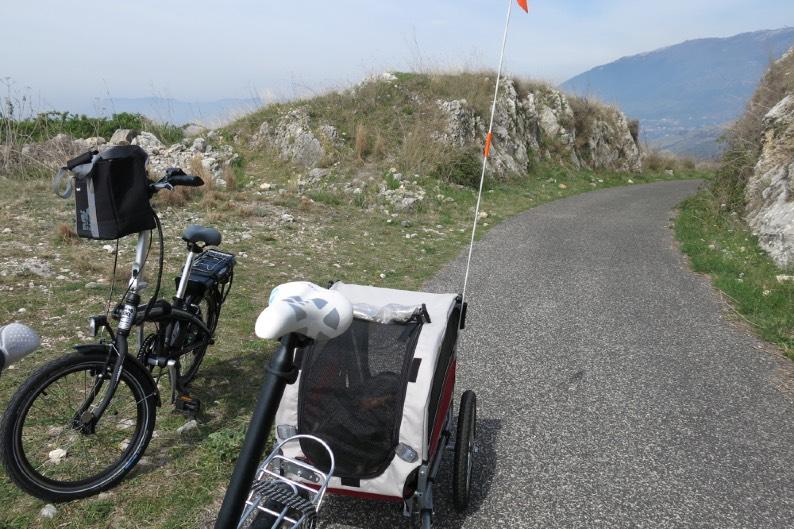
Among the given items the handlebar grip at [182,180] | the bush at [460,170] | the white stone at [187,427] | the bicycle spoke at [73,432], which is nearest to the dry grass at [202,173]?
the bush at [460,170]

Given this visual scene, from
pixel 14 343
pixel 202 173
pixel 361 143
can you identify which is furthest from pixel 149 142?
pixel 14 343

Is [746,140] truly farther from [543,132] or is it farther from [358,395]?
[358,395]

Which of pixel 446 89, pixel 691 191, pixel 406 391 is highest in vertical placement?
pixel 446 89

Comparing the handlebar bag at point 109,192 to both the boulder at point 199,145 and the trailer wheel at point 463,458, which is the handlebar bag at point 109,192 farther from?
the boulder at point 199,145

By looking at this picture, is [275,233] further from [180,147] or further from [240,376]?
[180,147]

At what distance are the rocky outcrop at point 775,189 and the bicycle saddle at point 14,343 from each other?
983cm

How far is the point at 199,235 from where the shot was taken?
3.79 meters

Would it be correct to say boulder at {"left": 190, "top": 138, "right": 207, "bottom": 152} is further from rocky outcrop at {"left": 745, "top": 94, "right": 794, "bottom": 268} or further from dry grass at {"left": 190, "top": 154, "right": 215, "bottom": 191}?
rocky outcrop at {"left": 745, "top": 94, "right": 794, "bottom": 268}

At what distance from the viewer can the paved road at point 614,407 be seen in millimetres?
3293

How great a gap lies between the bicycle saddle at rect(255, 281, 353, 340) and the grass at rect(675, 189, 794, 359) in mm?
6167

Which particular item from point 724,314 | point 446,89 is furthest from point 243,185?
point 724,314

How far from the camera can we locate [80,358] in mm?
2848

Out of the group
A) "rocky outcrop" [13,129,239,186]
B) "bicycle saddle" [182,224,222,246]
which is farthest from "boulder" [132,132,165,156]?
"bicycle saddle" [182,224,222,246]

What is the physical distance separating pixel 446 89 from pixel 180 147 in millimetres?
8591
